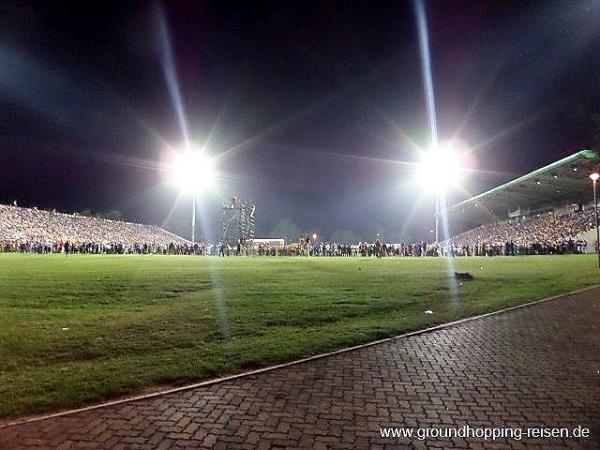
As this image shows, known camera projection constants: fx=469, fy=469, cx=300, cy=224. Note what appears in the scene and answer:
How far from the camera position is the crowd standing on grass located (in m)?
43.8

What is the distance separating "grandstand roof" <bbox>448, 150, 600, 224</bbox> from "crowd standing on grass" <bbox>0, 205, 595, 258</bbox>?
264 cm

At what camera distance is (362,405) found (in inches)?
199

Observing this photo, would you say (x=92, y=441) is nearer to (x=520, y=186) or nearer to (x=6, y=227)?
(x=6, y=227)

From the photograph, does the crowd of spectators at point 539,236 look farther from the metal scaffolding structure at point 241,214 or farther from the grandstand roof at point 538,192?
the metal scaffolding structure at point 241,214

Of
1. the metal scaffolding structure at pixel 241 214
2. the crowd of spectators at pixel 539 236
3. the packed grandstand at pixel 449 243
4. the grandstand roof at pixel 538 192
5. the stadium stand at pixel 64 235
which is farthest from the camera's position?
the metal scaffolding structure at pixel 241 214

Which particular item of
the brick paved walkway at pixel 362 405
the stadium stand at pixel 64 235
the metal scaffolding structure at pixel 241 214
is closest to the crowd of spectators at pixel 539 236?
the metal scaffolding structure at pixel 241 214

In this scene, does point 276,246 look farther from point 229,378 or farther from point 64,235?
point 229,378

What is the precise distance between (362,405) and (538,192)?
2328 inches

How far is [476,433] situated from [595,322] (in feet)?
23.1

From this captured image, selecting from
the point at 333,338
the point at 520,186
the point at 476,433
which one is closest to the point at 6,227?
the point at 333,338

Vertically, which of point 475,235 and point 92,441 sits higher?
point 475,235

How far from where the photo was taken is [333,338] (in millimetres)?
8102

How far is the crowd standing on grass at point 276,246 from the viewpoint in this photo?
4381 cm

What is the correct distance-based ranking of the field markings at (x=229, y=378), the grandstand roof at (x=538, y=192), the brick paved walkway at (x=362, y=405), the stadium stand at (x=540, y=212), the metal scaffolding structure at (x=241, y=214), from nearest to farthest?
the brick paved walkway at (x=362, y=405) → the field markings at (x=229, y=378) → the stadium stand at (x=540, y=212) → the grandstand roof at (x=538, y=192) → the metal scaffolding structure at (x=241, y=214)
